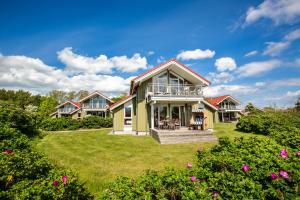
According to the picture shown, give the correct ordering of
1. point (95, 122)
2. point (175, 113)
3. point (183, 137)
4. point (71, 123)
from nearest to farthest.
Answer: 1. point (183, 137)
2. point (175, 113)
3. point (71, 123)
4. point (95, 122)

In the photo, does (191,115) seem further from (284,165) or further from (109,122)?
(109,122)

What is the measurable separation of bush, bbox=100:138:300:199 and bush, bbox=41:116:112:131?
27.5 metres

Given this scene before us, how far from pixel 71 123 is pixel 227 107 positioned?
34.5 metres

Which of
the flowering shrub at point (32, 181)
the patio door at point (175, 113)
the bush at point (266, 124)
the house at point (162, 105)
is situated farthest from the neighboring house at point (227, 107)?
the flowering shrub at point (32, 181)

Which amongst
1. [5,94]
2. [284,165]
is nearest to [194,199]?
[284,165]

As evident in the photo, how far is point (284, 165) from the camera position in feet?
11.8

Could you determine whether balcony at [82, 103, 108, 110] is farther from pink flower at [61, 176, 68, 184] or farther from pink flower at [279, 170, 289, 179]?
pink flower at [279, 170, 289, 179]

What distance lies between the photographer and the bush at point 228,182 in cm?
312

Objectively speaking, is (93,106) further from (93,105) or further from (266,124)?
(266,124)

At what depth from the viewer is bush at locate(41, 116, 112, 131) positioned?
27042 millimetres

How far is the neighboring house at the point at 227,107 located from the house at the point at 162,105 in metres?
24.0

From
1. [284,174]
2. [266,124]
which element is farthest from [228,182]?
[266,124]

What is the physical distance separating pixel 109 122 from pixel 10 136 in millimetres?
25038

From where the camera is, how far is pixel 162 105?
17859 millimetres
